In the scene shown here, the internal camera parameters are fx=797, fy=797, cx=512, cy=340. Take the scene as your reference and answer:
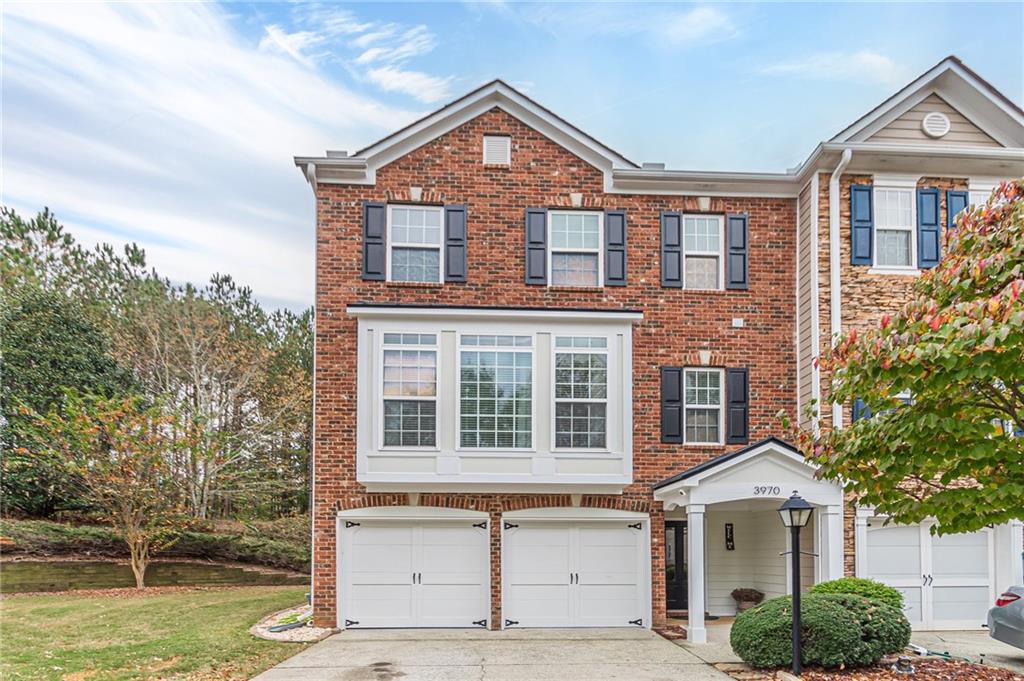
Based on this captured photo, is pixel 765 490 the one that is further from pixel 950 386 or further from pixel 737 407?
pixel 950 386

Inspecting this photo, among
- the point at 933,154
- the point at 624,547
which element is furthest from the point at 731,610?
the point at 933,154

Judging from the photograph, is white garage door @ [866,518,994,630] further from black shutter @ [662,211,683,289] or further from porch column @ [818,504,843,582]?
black shutter @ [662,211,683,289]

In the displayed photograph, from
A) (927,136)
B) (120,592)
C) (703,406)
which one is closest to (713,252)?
(703,406)

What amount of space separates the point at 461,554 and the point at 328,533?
2.29 metres

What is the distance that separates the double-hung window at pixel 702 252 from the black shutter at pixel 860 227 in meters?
2.21

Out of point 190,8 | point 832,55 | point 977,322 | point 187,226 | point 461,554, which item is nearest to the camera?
point 977,322

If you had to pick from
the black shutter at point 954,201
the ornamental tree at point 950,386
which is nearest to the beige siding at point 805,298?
the black shutter at point 954,201

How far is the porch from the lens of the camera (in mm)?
12656

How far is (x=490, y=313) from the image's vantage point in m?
13.5

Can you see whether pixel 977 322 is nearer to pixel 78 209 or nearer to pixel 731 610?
pixel 731 610

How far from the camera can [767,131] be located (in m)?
17.8

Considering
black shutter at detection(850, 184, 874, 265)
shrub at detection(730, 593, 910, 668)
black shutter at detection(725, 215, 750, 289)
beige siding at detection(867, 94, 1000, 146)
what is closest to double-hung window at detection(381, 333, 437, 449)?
black shutter at detection(725, 215, 750, 289)

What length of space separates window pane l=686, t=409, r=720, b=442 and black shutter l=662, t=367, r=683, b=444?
195 millimetres

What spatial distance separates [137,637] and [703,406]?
10053mm
